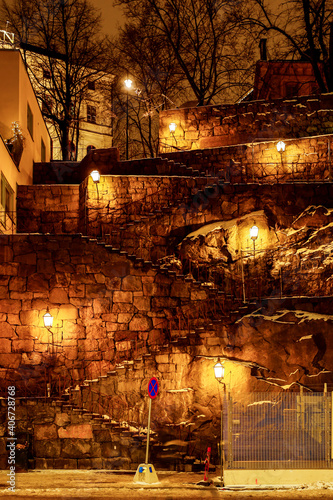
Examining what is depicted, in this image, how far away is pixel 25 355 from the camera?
68.8ft

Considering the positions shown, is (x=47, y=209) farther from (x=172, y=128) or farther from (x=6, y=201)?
(x=172, y=128)

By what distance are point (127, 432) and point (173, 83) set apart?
2297 cm

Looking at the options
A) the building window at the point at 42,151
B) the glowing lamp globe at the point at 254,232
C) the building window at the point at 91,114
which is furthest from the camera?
the building window at the point at 91,114

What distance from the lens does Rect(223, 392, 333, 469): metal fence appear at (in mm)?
16984

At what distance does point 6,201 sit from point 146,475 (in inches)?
476

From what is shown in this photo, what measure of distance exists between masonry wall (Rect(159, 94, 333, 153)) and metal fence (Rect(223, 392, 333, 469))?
13.9m

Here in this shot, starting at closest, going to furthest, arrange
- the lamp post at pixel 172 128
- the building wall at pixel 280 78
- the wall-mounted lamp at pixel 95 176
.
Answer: the wall-mounted lamp at pixel 95 176 < the lamp post at pixel 172 128 < the building wall at pixel 280 78

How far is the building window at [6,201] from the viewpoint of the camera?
24766mm

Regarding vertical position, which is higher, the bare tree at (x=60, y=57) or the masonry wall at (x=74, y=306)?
the bare tree at (x=60, y=57)

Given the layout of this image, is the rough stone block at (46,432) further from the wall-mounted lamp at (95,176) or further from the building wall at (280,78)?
the building wall at (280,78)

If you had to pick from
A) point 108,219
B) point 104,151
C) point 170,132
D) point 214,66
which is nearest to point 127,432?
point 108,219

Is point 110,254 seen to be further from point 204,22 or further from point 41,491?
point 204,22

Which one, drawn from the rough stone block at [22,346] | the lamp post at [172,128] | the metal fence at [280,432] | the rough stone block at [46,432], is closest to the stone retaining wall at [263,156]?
the lamp post at [172,128]

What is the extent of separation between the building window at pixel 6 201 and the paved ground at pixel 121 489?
9657 mm
